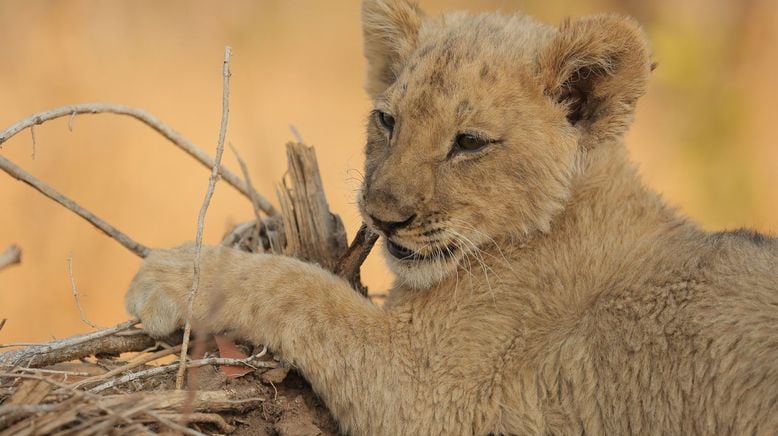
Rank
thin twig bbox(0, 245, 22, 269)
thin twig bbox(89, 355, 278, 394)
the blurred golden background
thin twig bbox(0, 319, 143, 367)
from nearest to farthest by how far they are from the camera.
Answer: thin twig bbox(0, 245, 22, 269)
thin twig bbox(89, 355, 278, 394)
thin twig bbox(0, 319, 143, 367)
the blurred golden background

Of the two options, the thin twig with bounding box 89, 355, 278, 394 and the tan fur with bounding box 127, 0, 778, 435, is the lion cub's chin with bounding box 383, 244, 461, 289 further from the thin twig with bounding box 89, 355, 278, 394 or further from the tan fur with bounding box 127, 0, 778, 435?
the thin twig with bounding box 89, 355, 278, 394

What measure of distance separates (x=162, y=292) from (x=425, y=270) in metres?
1.22

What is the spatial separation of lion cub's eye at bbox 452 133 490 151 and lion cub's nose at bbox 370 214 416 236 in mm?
415

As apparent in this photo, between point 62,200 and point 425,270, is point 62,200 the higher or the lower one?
the lower one

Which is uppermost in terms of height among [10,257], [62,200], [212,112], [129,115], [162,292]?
[212,112]

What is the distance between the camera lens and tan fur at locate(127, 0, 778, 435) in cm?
417

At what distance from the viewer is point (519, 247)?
4.54 metres

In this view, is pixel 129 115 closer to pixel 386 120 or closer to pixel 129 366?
pixel 386 120

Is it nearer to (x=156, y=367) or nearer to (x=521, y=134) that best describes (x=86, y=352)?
(x=156, y=367)

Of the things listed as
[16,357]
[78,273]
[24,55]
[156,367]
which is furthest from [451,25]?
[24,55]

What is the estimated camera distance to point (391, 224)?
4320mm

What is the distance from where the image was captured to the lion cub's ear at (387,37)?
202 inches

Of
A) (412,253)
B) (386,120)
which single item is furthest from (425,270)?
(386,120)

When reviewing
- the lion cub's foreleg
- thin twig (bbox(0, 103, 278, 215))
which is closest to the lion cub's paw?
the lion cub's foreleg
